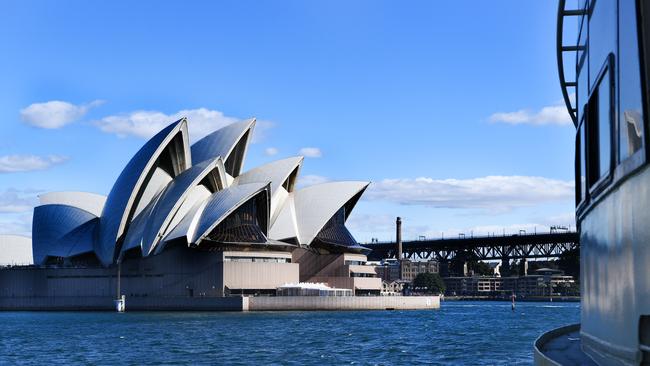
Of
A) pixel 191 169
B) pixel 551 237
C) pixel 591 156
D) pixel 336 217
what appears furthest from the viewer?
pixel 551 237

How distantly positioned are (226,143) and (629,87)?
82408mm

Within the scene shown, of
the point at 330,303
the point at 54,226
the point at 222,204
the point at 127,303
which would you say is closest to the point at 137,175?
the point at 222,204

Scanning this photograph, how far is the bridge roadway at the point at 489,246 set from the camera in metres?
161

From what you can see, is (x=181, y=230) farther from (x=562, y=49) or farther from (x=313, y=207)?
(x=562, y=49)

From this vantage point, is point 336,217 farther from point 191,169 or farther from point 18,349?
point 18,349

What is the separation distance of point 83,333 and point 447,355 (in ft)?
80.8

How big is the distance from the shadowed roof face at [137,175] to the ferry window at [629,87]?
7681 cm

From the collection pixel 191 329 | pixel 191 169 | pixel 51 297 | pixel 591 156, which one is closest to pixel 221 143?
pixel 191 169

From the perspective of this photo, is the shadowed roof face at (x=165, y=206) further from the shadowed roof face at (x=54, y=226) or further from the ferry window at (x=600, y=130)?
the ferry window at (x=600, y=130)

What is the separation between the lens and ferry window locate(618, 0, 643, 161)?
6.06 meters

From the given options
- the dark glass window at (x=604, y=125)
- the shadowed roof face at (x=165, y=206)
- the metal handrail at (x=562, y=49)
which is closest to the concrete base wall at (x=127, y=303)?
the shadowed roof face at (x=165, y=206)

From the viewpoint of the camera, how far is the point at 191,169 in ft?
278

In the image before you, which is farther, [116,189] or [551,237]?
[551,237]

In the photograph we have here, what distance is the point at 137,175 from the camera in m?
82.8
